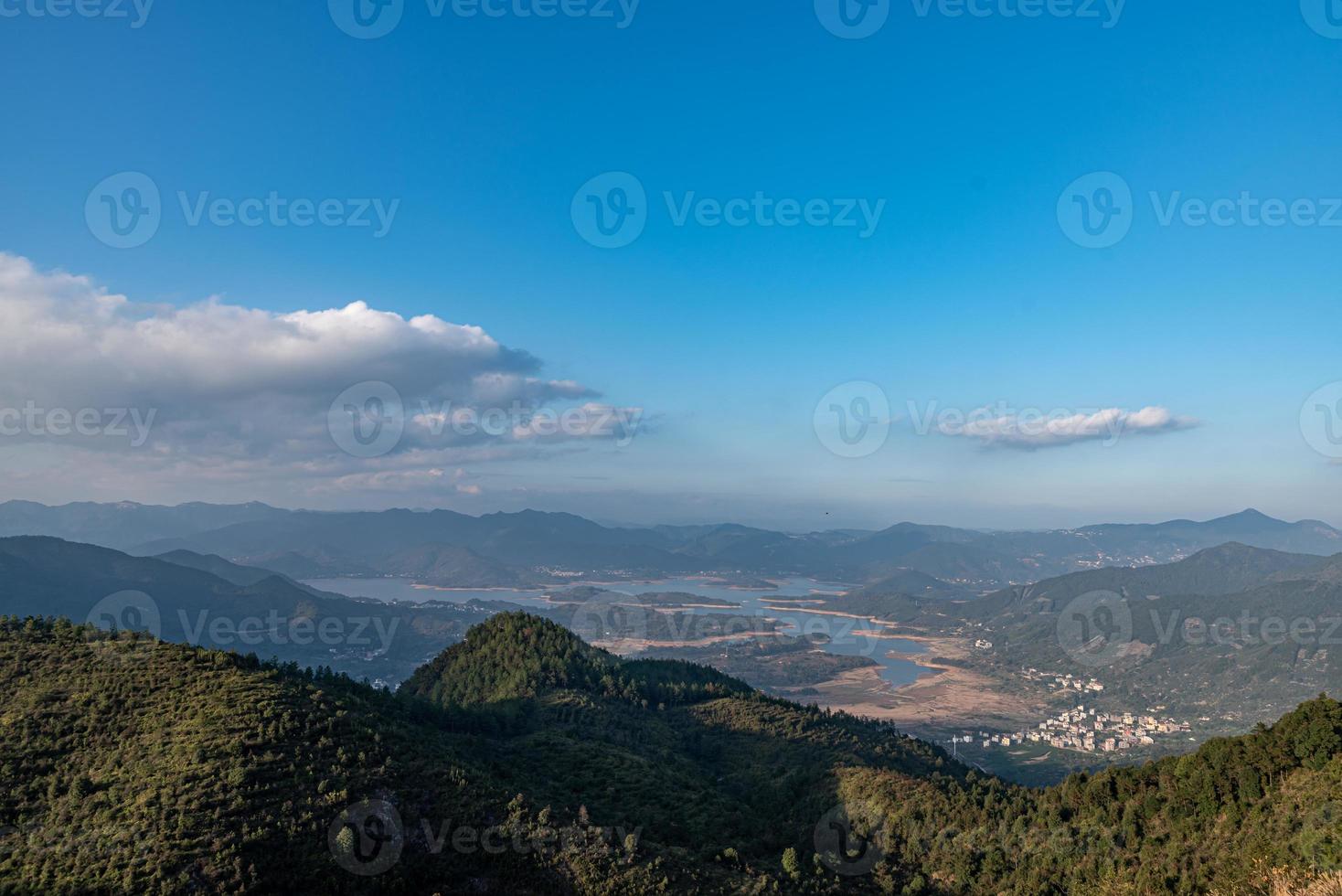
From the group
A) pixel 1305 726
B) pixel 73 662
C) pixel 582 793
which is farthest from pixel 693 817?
pixel 73 662

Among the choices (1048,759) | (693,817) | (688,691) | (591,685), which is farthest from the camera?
(1048,759)

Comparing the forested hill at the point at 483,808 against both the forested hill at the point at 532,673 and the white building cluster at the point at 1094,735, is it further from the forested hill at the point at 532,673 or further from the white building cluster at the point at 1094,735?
the white building cluster at the point at 1094,735

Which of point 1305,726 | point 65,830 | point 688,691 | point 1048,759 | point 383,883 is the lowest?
point 1048,759

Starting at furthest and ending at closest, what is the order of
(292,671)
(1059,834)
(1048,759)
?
1. (1048,759)
2. (292,671)
3. (1059,834)

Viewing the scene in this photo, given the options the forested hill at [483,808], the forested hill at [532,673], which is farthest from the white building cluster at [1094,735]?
the forested hill at [483,808]

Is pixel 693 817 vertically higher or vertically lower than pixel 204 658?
lower

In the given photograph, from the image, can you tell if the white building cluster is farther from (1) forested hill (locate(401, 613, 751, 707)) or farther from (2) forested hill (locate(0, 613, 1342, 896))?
(2) forested hill (locate(0, 613, 1342, 896))

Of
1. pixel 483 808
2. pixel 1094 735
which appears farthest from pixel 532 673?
pixel 1094 735

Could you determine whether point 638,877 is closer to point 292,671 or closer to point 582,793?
point 582,793
